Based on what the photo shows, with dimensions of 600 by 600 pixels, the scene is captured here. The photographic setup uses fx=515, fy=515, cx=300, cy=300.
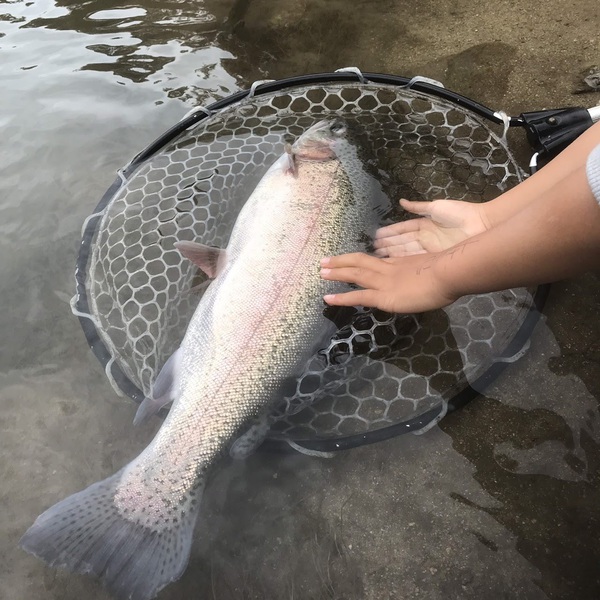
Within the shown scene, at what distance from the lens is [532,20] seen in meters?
4.16

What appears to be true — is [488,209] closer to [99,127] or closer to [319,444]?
[319,444]

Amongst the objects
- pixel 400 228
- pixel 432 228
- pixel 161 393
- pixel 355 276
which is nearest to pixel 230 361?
pixel 161 393

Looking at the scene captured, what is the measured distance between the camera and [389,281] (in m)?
2.45

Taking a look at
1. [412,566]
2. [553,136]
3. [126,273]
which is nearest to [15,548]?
[126,273]

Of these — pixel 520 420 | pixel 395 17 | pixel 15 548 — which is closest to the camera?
pixel 15 548

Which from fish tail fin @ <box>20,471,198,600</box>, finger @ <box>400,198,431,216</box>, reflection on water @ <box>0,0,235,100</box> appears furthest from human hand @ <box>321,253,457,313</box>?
reflection on water @ <box>0,0,235,100</box>

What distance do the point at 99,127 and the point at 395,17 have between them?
8.89 ft

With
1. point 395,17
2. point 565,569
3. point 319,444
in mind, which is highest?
point 395,17

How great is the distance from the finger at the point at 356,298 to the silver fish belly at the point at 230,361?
3.7 inches

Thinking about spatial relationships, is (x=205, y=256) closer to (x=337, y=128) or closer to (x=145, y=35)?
(x=337, y=128)

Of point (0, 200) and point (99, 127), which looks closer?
point (0, 200)

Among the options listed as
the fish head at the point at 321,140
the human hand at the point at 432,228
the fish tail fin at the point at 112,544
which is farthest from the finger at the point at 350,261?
the fish tail fin at the point at 112,544

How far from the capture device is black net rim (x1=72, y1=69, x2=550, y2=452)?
94.9 inches

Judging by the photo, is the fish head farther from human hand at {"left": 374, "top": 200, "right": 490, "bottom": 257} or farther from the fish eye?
human hand at {"left": 374, "top": 200, "right": 490, "bottom": 257}
